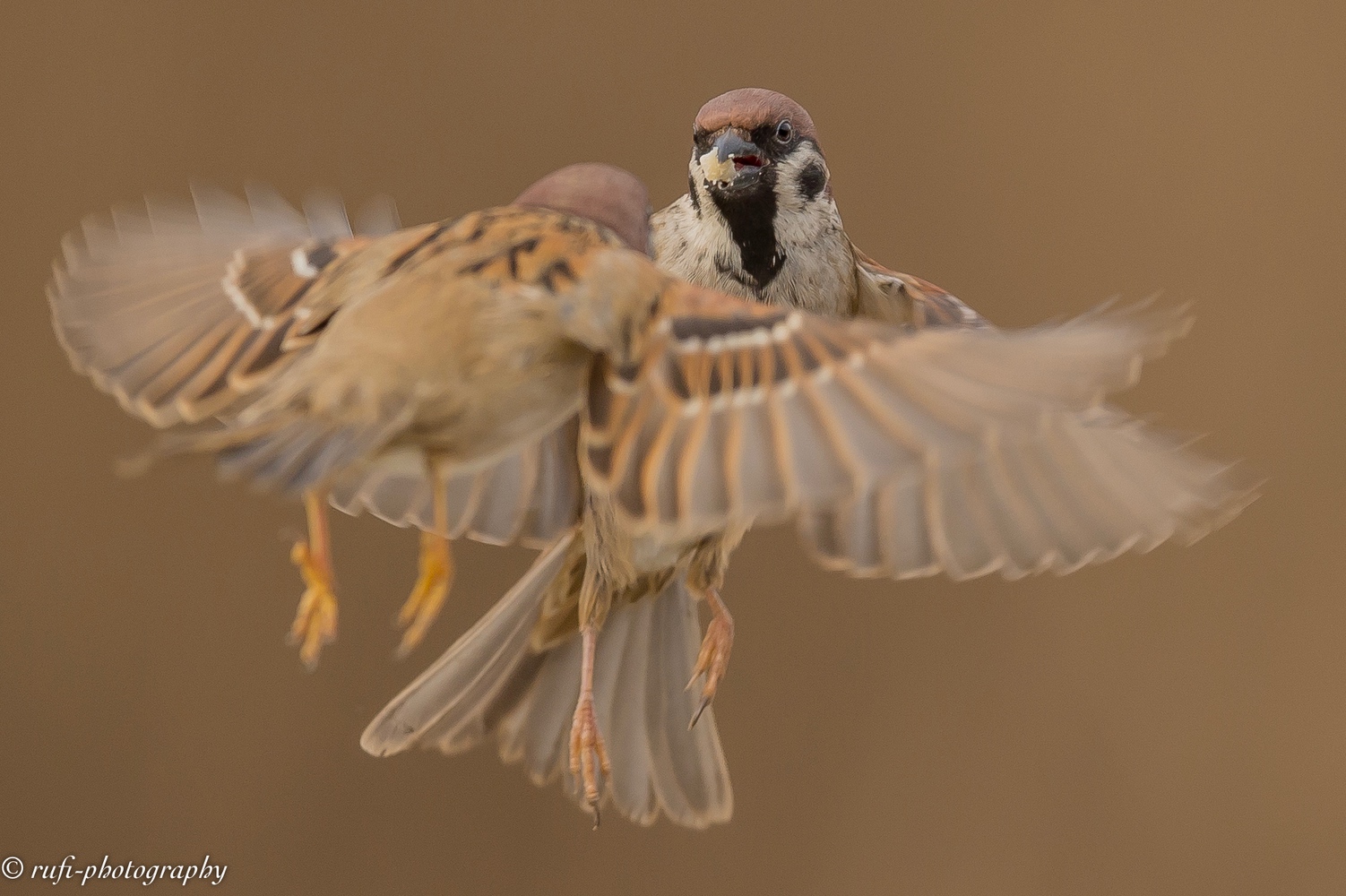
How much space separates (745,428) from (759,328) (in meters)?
0.10

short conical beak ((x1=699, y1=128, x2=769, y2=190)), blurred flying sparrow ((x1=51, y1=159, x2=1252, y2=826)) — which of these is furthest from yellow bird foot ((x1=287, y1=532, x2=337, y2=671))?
short conical beak ((x1=699, y1=128, x2=769, y2=190))

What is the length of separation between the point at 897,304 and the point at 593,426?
2.01 feet

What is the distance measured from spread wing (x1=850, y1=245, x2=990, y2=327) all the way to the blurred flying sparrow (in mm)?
156

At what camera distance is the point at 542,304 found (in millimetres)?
1192

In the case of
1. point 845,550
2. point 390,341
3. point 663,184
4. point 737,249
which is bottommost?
point 845,550

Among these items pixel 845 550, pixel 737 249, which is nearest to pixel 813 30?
pixel 737 249

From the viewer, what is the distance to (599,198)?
1.41m

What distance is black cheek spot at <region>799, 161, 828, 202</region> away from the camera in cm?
160

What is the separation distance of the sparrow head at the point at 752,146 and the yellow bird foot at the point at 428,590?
50cm

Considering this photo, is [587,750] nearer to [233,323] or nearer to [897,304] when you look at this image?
[233,323]

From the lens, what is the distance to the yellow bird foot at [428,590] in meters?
1.13

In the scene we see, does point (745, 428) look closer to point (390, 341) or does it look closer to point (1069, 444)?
point (390, 341)

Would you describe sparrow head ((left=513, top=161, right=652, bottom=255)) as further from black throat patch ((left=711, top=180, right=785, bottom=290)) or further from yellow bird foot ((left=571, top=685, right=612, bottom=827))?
yellow bird foot ((left=571, top=685, right=612, bottom=827))

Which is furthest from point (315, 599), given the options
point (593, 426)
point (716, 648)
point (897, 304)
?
point (897, 304)
